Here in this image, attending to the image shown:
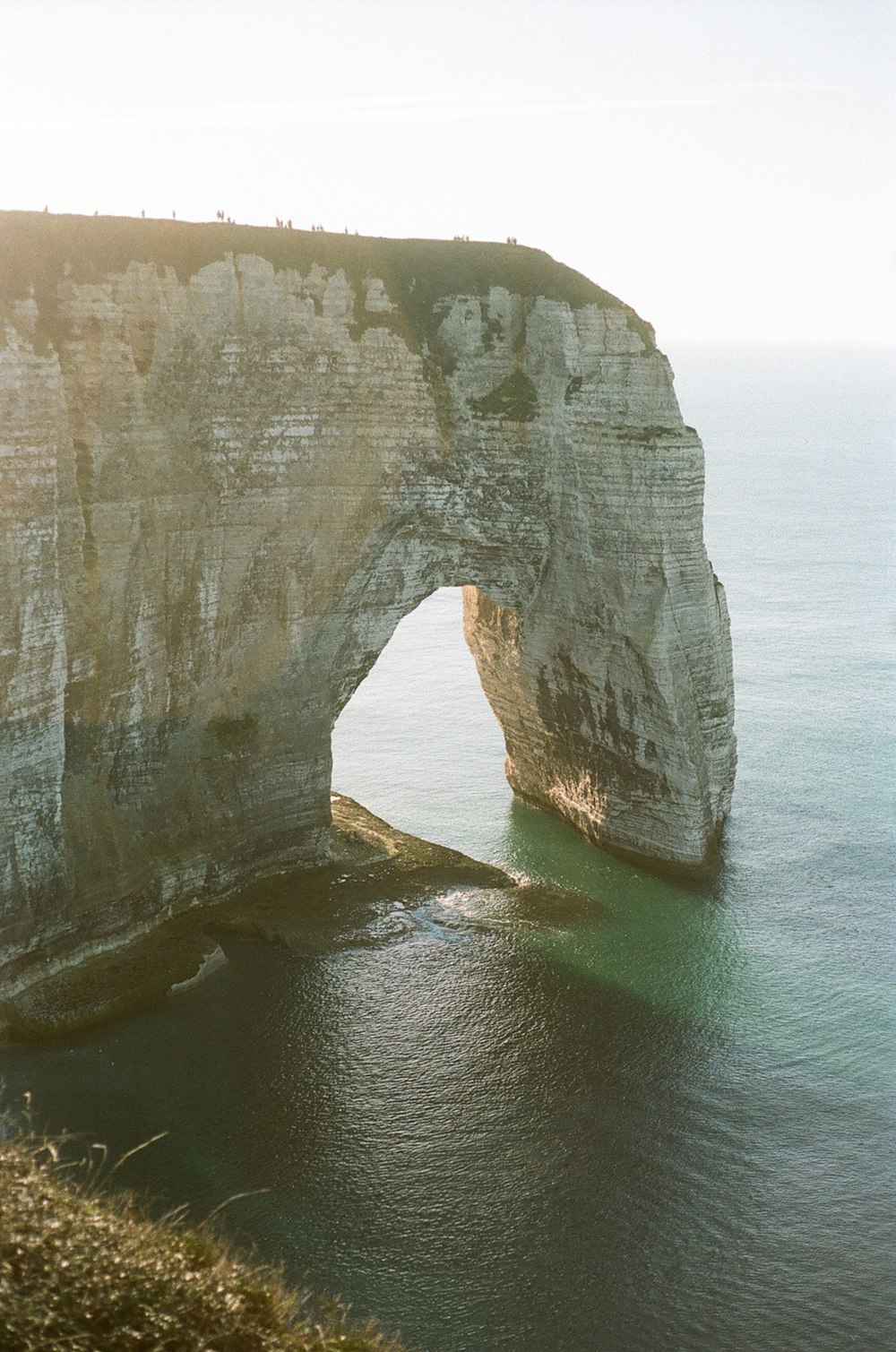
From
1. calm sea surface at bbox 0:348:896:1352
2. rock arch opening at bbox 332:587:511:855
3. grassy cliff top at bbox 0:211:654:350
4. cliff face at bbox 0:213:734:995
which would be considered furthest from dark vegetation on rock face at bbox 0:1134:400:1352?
rock arch opening at bbox 332:587:511:855

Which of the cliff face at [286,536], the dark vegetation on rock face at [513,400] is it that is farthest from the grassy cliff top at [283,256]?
the dark vegetation on rock face at [513,400]

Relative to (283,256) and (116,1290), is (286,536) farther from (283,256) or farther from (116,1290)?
(116,1290)

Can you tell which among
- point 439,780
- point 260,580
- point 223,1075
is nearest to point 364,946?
point 223,1075

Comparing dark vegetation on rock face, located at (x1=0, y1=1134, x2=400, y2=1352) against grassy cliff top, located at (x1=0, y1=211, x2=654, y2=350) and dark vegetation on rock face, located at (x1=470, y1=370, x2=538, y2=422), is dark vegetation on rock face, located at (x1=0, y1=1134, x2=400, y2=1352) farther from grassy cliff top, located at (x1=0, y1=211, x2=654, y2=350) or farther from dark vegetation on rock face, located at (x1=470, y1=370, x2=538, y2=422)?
dark vegetation on rock face, located at (x1=470, y1=370, x2=538, y2=422)

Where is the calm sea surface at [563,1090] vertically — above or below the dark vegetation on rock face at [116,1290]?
below

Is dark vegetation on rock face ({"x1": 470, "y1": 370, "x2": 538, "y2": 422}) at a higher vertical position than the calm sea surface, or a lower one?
higher

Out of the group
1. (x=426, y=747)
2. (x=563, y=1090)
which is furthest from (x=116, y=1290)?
(x=426, y=747)

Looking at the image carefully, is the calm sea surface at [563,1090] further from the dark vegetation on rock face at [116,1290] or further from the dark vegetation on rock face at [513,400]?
the dark vegetation on rock face at [513,400]
